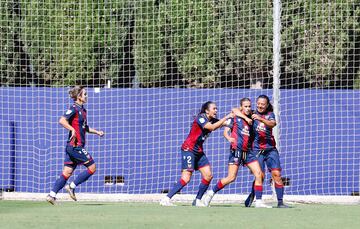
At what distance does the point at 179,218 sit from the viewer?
11602 millimetres

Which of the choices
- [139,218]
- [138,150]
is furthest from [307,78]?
[139,218]

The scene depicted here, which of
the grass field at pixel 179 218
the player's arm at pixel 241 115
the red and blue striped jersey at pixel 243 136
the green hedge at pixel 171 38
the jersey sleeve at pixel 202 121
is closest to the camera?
the grass field at pixel 179 218

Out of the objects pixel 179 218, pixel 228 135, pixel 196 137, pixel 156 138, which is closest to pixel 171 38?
pixel 156 138

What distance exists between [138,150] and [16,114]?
248cm

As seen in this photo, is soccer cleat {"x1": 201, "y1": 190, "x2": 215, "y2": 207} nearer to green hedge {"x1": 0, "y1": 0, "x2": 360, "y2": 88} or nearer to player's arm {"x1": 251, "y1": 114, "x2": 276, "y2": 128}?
player's arm {"x1": 251, "y1": 114, "x2": 276, "y2": 128}

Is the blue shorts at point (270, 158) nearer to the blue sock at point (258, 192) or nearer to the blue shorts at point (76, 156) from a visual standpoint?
the blue sock at point (258, 192)

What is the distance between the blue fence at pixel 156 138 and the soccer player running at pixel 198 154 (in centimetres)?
393

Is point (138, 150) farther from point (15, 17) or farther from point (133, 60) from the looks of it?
point (15, 17)

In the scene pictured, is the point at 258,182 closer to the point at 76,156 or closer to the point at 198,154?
the point at 198,154

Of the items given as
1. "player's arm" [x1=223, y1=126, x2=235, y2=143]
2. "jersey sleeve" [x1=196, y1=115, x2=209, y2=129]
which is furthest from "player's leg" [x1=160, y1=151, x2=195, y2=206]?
"player's arm" [x1=223, y1=126, x2=235, y2=143]

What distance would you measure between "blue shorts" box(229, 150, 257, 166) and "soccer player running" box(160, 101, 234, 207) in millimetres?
480

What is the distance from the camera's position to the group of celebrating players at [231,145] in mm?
15117

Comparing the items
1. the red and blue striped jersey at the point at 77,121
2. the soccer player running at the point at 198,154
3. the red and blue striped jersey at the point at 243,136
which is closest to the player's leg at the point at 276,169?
the red and blue striped jersey at the point at 243,136

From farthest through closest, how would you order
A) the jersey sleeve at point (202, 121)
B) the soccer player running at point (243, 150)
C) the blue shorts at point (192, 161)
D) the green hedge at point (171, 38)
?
the green hedge at point (171, 38) → the blue shorts at point (192, 161) → the jersey sleeve at point (202, 121) → the soccer player running at point (243, 150)
